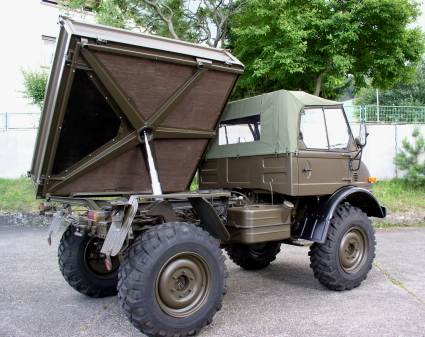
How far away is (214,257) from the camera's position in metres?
3.80

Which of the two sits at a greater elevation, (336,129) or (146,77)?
(146,77)

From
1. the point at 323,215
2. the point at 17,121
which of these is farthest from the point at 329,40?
the point at 17,121

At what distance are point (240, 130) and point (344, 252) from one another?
2028mm

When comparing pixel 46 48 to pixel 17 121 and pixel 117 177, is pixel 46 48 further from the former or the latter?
pixel 117 177

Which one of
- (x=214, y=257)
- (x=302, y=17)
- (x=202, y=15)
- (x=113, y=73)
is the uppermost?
(x=202, y=15)

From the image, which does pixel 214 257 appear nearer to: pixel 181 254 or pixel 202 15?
pixel 181 254

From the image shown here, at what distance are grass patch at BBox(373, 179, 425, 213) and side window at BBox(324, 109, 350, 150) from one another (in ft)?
20.2

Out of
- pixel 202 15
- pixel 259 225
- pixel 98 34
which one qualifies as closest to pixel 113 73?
pixel 98 34

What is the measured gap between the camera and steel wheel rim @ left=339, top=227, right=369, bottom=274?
16.5ft

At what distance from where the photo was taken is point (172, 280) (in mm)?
3643

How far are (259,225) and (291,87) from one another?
399 inches

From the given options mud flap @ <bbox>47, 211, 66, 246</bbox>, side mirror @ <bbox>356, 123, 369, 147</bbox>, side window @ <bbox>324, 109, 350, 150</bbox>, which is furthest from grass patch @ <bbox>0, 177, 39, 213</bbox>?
side mirror @ <bbox>356, 123, 369, 147</bbox>

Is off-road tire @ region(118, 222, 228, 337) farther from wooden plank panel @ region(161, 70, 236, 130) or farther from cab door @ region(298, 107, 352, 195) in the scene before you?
cab door @ region(298, 107, 352, 195)

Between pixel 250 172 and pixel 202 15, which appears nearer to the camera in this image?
pixel 250 172
